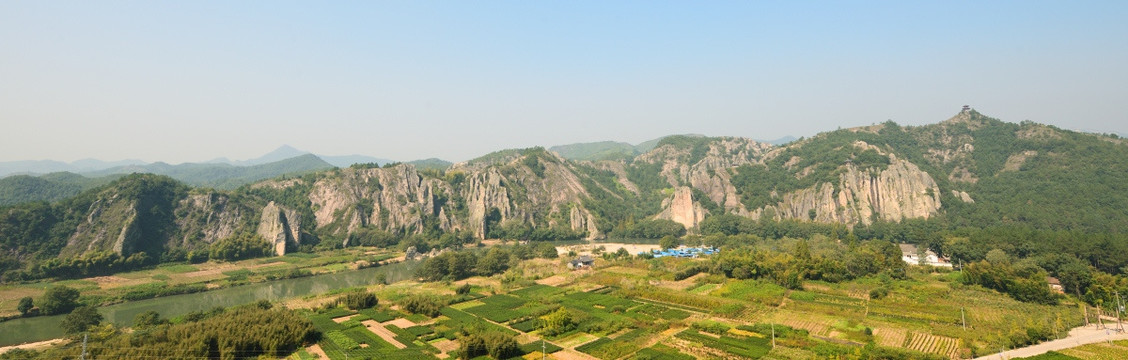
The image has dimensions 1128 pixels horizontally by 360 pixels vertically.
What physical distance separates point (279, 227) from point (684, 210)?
79.5m

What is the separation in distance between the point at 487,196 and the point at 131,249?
219 feet

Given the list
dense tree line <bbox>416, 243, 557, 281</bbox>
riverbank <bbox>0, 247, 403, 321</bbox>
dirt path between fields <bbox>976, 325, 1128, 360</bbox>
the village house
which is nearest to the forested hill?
the village house

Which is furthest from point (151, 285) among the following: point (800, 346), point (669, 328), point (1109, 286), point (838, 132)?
point (838, 132)

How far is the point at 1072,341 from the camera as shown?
3291cm

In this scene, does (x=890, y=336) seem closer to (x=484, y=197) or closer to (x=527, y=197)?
(x=484, y=197)

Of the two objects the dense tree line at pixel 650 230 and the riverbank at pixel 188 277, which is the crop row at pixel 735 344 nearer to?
the riverbank at pixel 188 277

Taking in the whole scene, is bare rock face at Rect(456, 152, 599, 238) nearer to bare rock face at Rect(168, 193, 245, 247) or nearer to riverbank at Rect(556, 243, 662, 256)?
riverbank at Rect(556, 243, 662, 256)

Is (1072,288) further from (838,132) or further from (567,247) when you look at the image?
(838,132)

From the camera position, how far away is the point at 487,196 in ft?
409

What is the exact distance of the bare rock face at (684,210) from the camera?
115250 mm

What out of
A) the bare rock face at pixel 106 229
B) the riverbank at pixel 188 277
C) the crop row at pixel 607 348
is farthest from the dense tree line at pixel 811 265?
the bare rock face at pixel 106 229

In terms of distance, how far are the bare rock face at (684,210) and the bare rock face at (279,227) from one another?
74.9 meters

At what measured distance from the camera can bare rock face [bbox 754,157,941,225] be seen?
99375 millimetres

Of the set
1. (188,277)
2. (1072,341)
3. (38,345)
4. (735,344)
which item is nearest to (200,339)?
(38,345)
